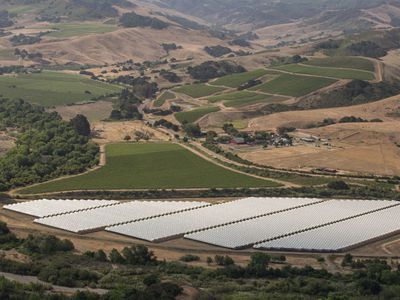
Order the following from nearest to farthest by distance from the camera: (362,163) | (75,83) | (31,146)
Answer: (362,163)
(31,146)
(75,83)

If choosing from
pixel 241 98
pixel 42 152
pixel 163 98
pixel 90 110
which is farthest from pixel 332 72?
pixel 42 152

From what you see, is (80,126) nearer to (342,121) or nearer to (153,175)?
(153,175)

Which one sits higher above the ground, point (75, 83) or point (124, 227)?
point (75, 83)

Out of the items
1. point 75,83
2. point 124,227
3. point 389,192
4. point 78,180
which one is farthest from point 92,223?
point 75,83

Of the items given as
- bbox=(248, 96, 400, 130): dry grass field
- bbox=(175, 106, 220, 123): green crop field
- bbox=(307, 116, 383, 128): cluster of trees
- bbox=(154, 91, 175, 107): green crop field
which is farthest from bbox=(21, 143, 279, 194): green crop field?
bbox=(154, 91, 175, 107): green crop field

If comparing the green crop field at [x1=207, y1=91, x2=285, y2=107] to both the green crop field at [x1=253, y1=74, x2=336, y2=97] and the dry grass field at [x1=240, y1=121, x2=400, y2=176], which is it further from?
the dry grass field at [x1=240, y1=121, x2=400, y2=176]

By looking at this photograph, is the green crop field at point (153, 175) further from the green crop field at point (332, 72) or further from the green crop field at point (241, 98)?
the green crop field at point (332, 72)

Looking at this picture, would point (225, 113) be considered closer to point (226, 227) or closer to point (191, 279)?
point (226, 227)

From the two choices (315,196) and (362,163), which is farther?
(362,163)
